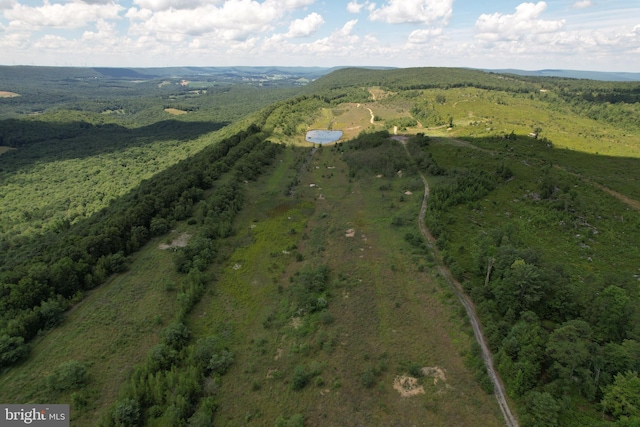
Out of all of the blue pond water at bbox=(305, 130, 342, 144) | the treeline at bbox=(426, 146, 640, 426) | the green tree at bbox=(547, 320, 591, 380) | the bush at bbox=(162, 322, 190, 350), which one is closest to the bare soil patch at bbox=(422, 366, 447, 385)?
the treeline at bbox=(426, 146, 640, 426)

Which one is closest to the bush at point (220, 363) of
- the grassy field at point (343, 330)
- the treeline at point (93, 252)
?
the grassy field at point (343, 330)

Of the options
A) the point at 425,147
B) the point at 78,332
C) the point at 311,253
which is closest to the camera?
the point at 78,332

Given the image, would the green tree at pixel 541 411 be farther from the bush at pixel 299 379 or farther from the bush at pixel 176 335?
the bush at pixel 176 335

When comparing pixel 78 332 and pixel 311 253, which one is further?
pixel 311 253

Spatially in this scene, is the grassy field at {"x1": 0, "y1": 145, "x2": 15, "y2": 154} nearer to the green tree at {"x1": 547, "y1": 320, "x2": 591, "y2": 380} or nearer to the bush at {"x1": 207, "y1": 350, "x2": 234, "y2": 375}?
the bush at {"x1": 207, "y1": 350, "x2": 234, "y2": 375}

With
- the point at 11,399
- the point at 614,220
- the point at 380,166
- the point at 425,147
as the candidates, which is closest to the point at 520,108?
the point at 425,147

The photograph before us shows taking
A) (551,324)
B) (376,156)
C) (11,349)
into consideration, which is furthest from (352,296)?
(376,156)

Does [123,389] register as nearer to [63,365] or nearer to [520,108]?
[63,365]
